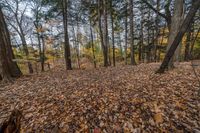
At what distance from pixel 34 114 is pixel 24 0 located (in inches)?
600

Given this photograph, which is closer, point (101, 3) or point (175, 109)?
point (175, 109)

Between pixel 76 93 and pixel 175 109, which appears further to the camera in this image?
pixel 76 93

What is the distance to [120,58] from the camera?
2855cm

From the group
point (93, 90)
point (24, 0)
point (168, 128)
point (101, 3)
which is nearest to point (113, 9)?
point (101, 3)

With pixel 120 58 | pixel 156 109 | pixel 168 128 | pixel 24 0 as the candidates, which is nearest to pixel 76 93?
pixel 156 109

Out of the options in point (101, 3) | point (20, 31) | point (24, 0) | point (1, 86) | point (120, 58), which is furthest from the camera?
point (120, 58)

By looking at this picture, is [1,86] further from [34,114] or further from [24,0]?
[24,0]

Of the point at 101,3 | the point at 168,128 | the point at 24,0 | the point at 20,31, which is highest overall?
the point at 24,0

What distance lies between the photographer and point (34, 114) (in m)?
3.14

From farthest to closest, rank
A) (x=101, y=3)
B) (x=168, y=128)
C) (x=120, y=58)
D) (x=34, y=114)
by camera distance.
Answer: (x=120, y=58)
(x=101, y=3)
(x=34, y=114)
(x=168, y=128)

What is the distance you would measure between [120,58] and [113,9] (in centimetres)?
1634

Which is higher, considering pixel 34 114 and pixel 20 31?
pixel 20 31

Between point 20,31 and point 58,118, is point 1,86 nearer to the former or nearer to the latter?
point 58,118

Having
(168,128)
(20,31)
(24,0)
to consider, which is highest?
(24,0)
